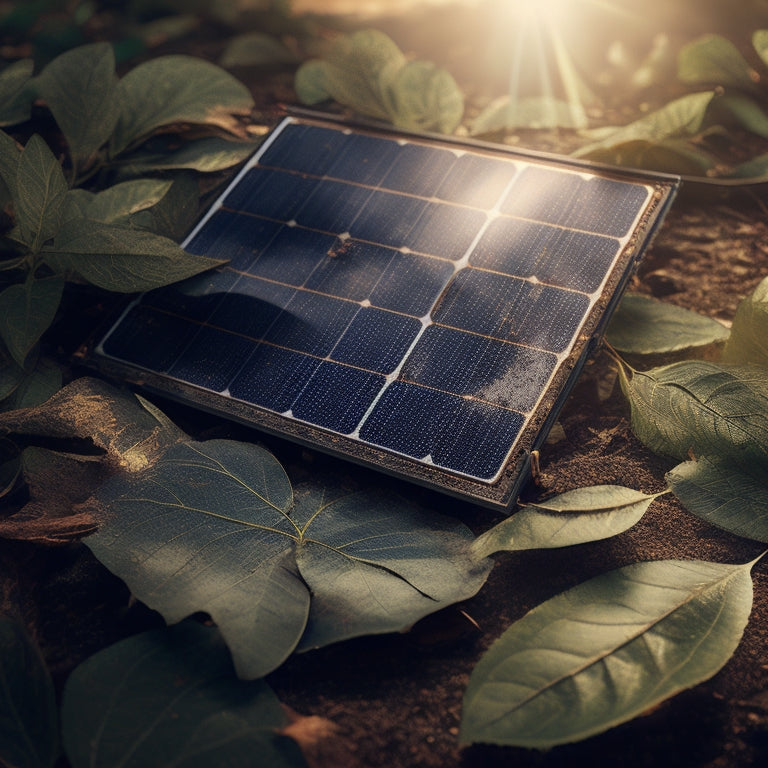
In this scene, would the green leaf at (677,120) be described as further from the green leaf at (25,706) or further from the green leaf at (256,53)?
the green leaf at (25,706)

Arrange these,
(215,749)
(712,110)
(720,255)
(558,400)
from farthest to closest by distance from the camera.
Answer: (712,110)
(720,255)
(558,400)
(215,749)

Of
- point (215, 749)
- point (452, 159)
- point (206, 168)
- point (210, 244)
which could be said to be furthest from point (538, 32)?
point (215, 749)

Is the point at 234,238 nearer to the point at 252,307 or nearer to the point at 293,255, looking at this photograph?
the point at 293,255

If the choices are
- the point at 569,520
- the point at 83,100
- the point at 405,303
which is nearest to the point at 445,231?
the point at 405,303

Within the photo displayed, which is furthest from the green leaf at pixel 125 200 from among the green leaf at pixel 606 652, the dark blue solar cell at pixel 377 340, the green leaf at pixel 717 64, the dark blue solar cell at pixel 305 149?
the green leaf at pixel 717 64

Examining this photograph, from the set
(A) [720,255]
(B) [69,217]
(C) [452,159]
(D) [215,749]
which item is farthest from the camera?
(A) [720,255]

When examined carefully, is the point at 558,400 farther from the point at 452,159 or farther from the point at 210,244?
the point at 210,244

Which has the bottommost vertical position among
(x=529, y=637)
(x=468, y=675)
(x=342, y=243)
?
(x=468, y=675)

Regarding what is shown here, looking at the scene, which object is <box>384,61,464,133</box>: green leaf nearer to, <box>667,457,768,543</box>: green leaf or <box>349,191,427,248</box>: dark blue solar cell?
<box>349,191,427,248</box>: dark blue solar cell
